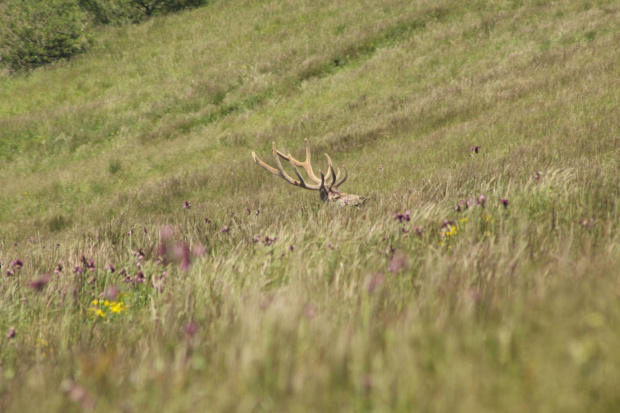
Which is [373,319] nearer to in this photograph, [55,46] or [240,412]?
[240,412]

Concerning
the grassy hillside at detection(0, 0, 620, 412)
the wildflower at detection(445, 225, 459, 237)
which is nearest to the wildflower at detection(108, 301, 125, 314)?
the grassy hillside at detection(0, 0, 620, 412)

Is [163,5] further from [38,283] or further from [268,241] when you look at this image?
[38,283]

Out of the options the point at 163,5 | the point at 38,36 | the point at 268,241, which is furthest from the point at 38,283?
the point at 163,5

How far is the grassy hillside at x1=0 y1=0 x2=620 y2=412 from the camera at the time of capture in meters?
1.62

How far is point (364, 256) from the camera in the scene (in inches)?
136

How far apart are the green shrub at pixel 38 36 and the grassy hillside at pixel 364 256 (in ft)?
38.3

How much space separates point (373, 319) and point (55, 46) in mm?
30208

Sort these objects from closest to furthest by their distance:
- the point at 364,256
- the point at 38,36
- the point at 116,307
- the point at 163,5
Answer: the point at 116,307 → the point at 364,256 → the point at 38,36 → the point at 163,5

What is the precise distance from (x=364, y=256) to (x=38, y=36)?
97.2ft

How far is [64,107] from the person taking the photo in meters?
22.8

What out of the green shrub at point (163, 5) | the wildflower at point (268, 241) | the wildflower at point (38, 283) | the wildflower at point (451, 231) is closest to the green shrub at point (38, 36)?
the green shrub at point (163, 5)

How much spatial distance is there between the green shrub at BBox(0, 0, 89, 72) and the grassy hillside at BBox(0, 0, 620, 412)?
38.3ft

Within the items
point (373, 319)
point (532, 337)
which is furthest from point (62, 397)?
point (532, 337)

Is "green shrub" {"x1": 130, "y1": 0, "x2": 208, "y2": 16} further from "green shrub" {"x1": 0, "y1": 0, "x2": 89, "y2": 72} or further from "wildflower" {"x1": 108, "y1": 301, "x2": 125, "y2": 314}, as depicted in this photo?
"wildflower" {"x1": 108, "y1": 301, "x2": 125, "y2": 314}
